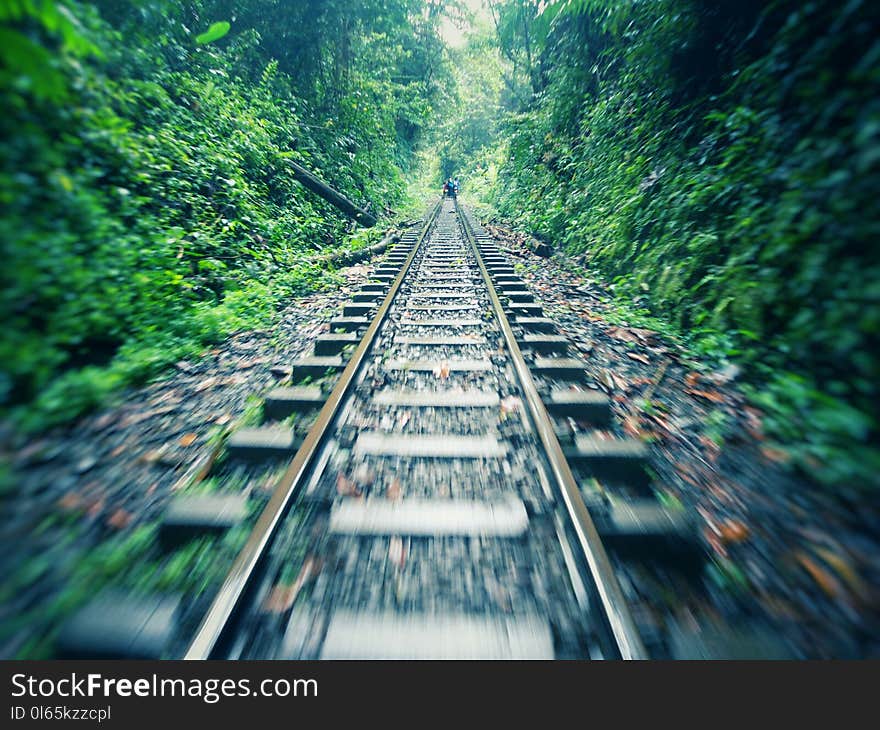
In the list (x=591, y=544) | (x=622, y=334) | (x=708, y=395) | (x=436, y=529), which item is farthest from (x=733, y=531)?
(x=622, y=334)

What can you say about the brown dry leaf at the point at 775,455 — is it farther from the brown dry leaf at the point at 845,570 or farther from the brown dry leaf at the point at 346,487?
the brown dry leaf at the point at 346,487

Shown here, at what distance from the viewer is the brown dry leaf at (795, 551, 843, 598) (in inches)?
57.1

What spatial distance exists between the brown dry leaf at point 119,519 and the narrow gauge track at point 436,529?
29.4 inches

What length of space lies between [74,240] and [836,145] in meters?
5.12

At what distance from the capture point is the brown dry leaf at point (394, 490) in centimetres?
196

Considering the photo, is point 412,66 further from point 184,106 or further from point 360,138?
point 184,106

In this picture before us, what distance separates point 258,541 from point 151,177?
454cm

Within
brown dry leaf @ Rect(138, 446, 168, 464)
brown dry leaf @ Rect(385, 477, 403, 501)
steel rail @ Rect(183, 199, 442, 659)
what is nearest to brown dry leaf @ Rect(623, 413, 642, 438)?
brown dry leaf @ Rect(385, 477, 403, 501)

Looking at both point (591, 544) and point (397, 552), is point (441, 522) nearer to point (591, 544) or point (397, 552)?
point (397, 552)

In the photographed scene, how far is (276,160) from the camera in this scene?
7.20 m

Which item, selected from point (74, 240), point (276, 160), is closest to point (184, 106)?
point (276, 160)

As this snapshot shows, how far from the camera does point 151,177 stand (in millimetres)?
4023

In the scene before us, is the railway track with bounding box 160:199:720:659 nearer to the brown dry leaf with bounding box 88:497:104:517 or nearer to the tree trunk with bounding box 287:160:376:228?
the brown dry leaf with bounding box 88:497:104:517

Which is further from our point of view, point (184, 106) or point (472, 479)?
point (184, 106)
